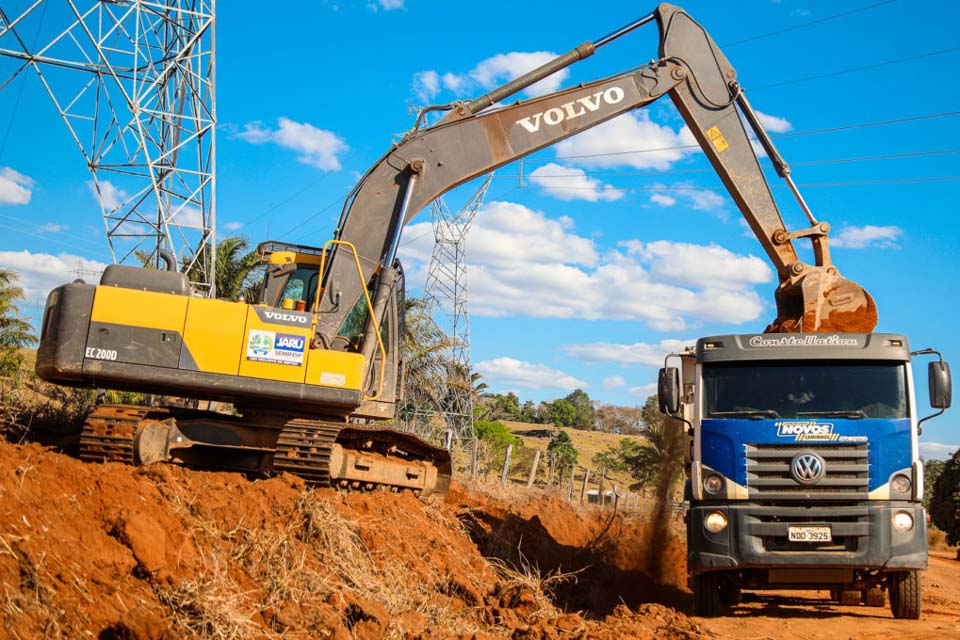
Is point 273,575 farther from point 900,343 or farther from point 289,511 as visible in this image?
point 900,343

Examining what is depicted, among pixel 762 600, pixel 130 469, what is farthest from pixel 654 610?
pixel 130 469

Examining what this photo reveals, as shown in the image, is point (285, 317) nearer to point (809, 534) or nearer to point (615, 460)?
point (809, 534)

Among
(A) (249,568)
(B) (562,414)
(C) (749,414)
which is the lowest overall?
(A) (249,568)

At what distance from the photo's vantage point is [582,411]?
101688 millimetres

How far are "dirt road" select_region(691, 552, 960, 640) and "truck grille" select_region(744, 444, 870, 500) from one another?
1331 millimetres

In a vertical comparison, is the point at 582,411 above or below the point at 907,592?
above

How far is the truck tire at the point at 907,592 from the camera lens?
9930 millimetres

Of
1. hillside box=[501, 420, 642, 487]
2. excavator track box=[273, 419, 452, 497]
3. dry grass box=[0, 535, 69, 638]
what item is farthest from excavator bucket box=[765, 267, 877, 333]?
hillside box=[501, 420, 642, 487]

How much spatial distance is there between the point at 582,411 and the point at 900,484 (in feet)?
304

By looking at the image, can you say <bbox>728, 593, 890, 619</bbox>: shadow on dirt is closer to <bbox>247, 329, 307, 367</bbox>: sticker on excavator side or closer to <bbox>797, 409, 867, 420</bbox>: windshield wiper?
<bbox>797, 409, 867, 420</bbox>: windshield wiper

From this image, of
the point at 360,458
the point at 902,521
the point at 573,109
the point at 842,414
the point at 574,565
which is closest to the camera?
the point at 902,521

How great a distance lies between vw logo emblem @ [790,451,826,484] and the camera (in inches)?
373

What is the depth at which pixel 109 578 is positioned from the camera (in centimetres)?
609

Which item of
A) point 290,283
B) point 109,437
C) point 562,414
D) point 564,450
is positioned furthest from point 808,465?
point 562,414
